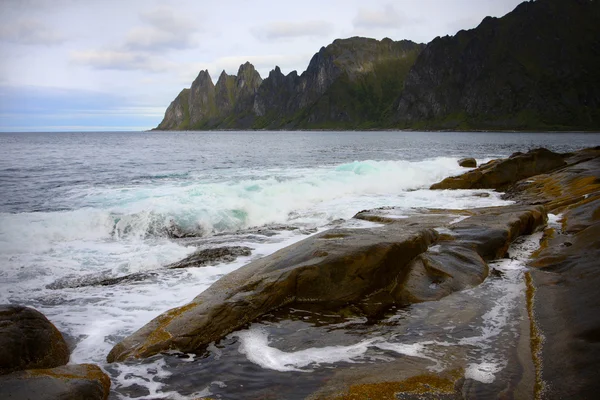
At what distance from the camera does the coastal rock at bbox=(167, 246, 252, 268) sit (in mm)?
11375

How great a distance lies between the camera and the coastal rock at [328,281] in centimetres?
682

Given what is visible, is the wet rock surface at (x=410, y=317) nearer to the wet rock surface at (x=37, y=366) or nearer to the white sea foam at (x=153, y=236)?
the white sea foam at (x=153, y=236)

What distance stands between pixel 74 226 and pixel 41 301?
7.79 metres

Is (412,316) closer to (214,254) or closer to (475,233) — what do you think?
(475,233)

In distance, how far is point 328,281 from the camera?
26.9 feet

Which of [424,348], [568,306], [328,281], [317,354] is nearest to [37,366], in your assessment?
[317,354]

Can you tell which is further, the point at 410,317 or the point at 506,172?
the point at 506,172

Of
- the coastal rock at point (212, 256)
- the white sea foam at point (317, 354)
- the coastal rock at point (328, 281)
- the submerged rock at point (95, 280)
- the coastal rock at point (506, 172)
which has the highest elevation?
the coastal rock at point (506, 172)

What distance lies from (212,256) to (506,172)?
2204cm

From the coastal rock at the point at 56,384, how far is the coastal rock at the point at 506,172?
77.8 feet

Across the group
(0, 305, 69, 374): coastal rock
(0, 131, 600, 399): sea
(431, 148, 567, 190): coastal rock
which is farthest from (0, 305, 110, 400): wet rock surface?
(431, 148, 567, 190): coastal rock

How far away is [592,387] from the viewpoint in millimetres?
4562

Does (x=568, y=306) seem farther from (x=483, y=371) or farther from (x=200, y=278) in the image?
(x=200, y=278)

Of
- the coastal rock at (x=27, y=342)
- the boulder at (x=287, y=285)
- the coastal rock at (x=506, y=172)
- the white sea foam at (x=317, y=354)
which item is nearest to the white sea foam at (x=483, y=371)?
the white sea foam at (x=317, y=354)
